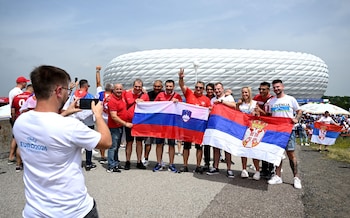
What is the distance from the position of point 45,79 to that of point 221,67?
180 feet

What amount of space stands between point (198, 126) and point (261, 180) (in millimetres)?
1785

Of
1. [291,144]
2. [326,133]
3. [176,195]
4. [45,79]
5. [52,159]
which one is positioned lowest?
[326,133]

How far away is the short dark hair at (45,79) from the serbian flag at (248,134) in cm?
473

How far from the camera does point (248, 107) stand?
6.42 meters

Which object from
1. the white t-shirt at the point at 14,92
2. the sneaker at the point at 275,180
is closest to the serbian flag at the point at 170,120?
the sneaker at the point at 275,180

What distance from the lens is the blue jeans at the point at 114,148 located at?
6496 mm

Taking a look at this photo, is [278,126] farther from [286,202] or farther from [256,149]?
[286,202]

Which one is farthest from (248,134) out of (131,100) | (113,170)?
(113,170)

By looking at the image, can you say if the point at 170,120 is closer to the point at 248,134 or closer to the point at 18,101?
the point at 248,134

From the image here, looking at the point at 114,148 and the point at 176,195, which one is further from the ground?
the point at 114,148

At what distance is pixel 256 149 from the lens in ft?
19.4

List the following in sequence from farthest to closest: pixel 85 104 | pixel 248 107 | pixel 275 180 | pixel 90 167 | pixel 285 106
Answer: pixel 90 167
pixel 248 107
pixel 285 106
pixel 275 180
pixel 85 104

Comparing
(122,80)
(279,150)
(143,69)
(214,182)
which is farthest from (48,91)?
(122,80)

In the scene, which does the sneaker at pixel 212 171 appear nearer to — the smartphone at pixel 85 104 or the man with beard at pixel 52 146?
the smartphone at pixel 85 104
